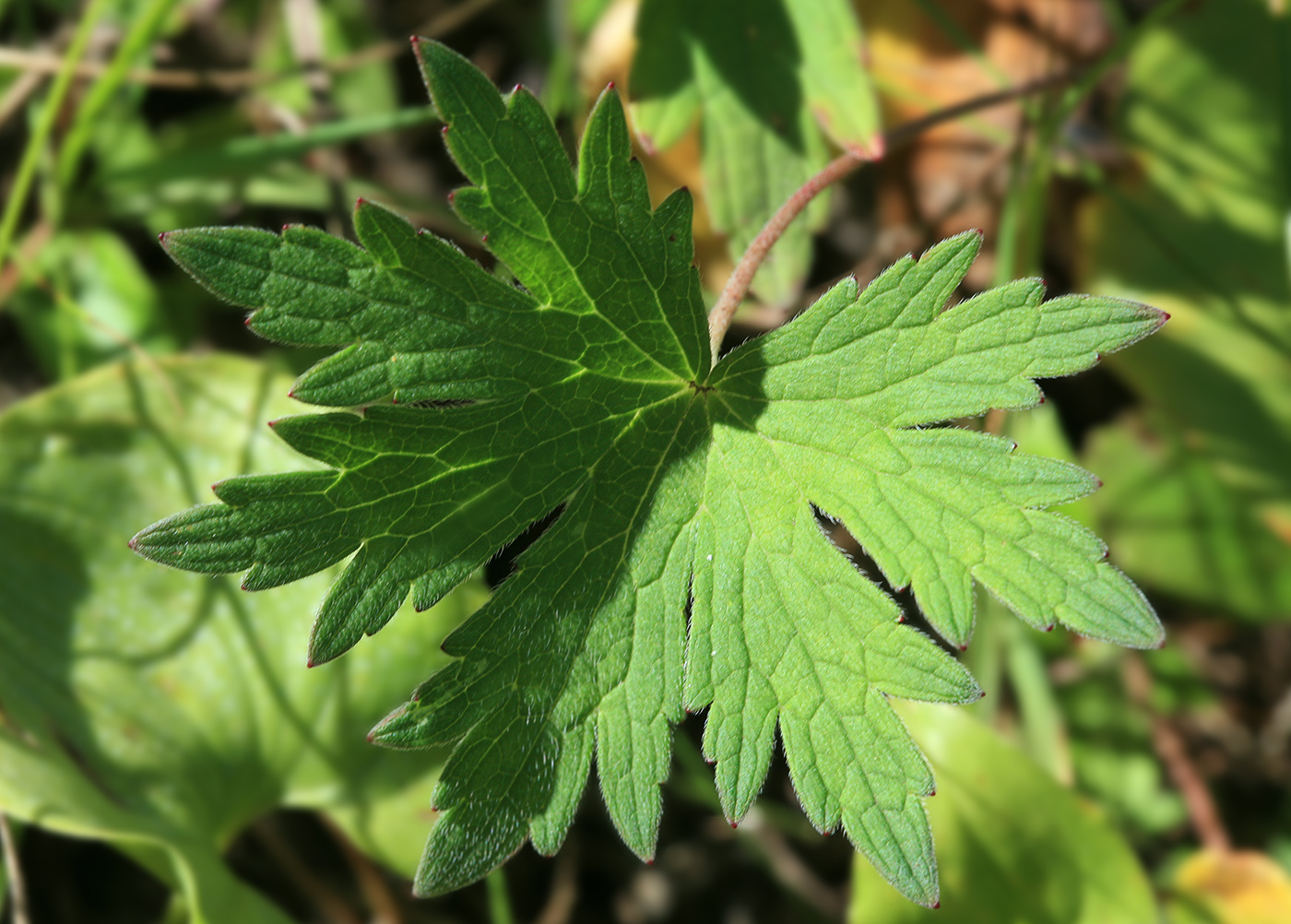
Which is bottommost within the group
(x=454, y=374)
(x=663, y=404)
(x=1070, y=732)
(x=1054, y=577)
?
(x=1070, y=732)

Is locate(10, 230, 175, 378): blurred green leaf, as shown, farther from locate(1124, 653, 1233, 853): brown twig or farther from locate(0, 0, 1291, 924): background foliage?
locate(1124, 653, 1233, 853): brown twig

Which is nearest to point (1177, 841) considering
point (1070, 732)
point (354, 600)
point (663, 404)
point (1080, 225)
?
point (1070, 732)

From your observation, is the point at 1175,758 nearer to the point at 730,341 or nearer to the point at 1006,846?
the point at 1006,846

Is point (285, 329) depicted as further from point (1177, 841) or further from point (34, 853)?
point (1177, 841)

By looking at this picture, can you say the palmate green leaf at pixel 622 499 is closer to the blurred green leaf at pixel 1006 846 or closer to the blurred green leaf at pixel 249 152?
the blurred green leaf at pixel 1006 846

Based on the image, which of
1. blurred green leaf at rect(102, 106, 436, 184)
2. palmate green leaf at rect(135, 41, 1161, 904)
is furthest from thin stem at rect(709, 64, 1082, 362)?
blurred green leaf at rect(102, 106, 436, 184)

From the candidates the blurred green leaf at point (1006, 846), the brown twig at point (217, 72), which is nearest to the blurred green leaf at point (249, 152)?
the brown twig at point (217, 72)
